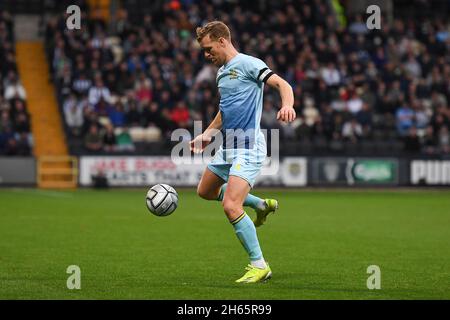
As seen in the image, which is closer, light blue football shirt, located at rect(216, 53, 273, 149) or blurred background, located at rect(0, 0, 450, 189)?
light blue football shirt, located at rect(216, 53, 273, 149)

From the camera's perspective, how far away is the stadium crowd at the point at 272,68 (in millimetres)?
28594

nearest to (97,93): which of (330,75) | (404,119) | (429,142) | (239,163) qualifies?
(330,75)

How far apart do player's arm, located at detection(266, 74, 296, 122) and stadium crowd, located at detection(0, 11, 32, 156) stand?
18.9 meters

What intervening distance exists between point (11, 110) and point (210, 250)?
16829 mm

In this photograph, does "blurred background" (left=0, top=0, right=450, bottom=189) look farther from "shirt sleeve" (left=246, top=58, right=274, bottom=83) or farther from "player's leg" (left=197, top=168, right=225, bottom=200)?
"shirt sleeve" (left=246, top=58, right=274, bottom=83)

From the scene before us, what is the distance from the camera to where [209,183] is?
32.3 feet

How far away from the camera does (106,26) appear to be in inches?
1278

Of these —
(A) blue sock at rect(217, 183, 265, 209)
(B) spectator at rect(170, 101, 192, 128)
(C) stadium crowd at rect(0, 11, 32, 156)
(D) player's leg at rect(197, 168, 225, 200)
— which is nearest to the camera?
(D) player's leg at rect(197, 168, 225, 200)

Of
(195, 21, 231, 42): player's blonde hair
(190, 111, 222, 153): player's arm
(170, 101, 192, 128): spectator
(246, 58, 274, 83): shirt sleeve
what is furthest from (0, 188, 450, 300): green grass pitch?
(170, 101, 192, 128): spectator

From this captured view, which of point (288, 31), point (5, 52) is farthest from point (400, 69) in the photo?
point (5, 52)

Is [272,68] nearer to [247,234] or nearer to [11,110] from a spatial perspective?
[11,110]

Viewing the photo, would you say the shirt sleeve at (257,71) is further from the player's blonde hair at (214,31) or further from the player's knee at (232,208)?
the player's knee at (232,208)

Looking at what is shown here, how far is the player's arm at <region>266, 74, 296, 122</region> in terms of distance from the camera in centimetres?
861
